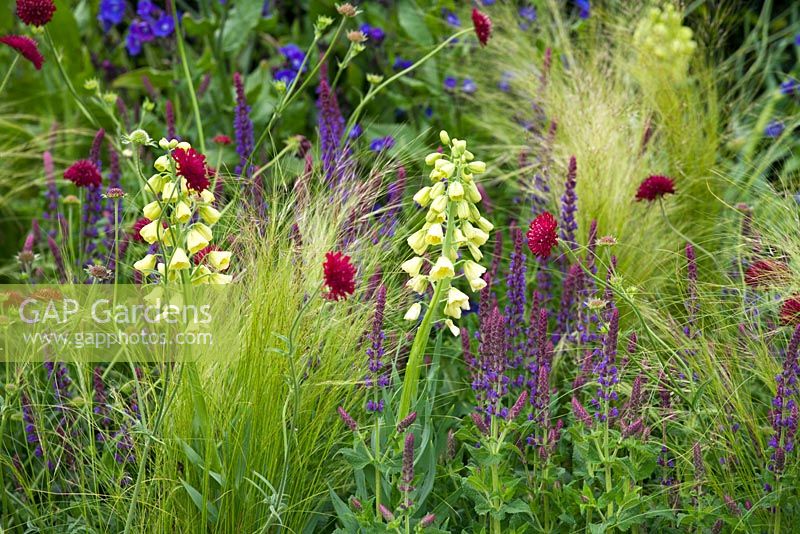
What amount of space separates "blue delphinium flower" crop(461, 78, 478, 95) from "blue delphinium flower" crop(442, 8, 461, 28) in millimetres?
265

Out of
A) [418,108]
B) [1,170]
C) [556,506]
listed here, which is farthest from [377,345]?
[418,108]

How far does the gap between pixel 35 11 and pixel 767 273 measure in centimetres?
219

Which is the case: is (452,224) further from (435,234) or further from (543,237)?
(543,237)

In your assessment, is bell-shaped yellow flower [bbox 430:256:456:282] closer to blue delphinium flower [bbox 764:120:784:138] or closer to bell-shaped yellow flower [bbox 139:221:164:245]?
bell-shaped yellow flower [bbox 139:221:164:245]

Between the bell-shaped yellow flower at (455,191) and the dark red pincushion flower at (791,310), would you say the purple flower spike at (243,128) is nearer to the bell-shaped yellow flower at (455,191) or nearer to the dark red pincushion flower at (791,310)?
the bell-shaped yellow flower at (455,191)

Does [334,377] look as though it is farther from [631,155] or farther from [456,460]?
[631,155]

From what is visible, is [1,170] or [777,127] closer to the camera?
[1,170]

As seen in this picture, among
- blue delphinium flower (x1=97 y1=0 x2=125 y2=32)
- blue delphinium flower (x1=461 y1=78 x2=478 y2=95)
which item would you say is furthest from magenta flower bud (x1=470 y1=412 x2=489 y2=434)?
blue delphinium flower (x1=97 y1=0 x2=125 y2=32)

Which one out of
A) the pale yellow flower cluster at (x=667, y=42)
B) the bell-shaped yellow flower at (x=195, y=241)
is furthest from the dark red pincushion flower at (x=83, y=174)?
the pale yellow flower cluster at (x=667, y=42)

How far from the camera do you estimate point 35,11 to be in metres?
2.85

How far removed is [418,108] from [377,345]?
262 cm

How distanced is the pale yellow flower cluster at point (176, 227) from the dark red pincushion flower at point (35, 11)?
1.02 meters

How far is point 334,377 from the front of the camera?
252 centimetres

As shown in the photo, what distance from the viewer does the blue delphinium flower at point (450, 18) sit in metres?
4.72
